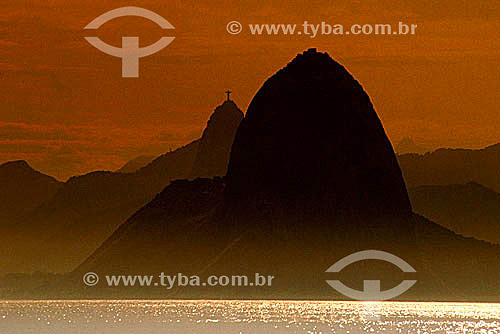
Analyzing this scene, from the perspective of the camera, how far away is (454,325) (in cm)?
19275

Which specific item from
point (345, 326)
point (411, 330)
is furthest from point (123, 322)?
point (411, 330)

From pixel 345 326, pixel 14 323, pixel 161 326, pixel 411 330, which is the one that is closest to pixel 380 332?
pixel 411 330

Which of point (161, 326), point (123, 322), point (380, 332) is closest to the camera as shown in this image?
point (380, 332)

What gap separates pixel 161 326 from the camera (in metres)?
172

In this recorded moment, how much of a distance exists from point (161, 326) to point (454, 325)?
170ft

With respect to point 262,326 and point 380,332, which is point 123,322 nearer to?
point 262,326

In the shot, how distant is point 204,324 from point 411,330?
34.3 m

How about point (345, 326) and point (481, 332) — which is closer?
point (481, 332)

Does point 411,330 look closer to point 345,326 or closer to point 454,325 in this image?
point 345,326

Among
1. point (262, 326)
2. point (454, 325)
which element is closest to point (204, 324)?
point (262, 326)

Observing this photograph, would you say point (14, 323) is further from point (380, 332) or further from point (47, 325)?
point (380, 332)

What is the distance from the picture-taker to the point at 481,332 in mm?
165250

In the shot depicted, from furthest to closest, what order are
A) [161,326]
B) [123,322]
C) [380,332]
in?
[123,322] < [161,326] < [380,332]

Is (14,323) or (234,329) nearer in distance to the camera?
(234,329)
